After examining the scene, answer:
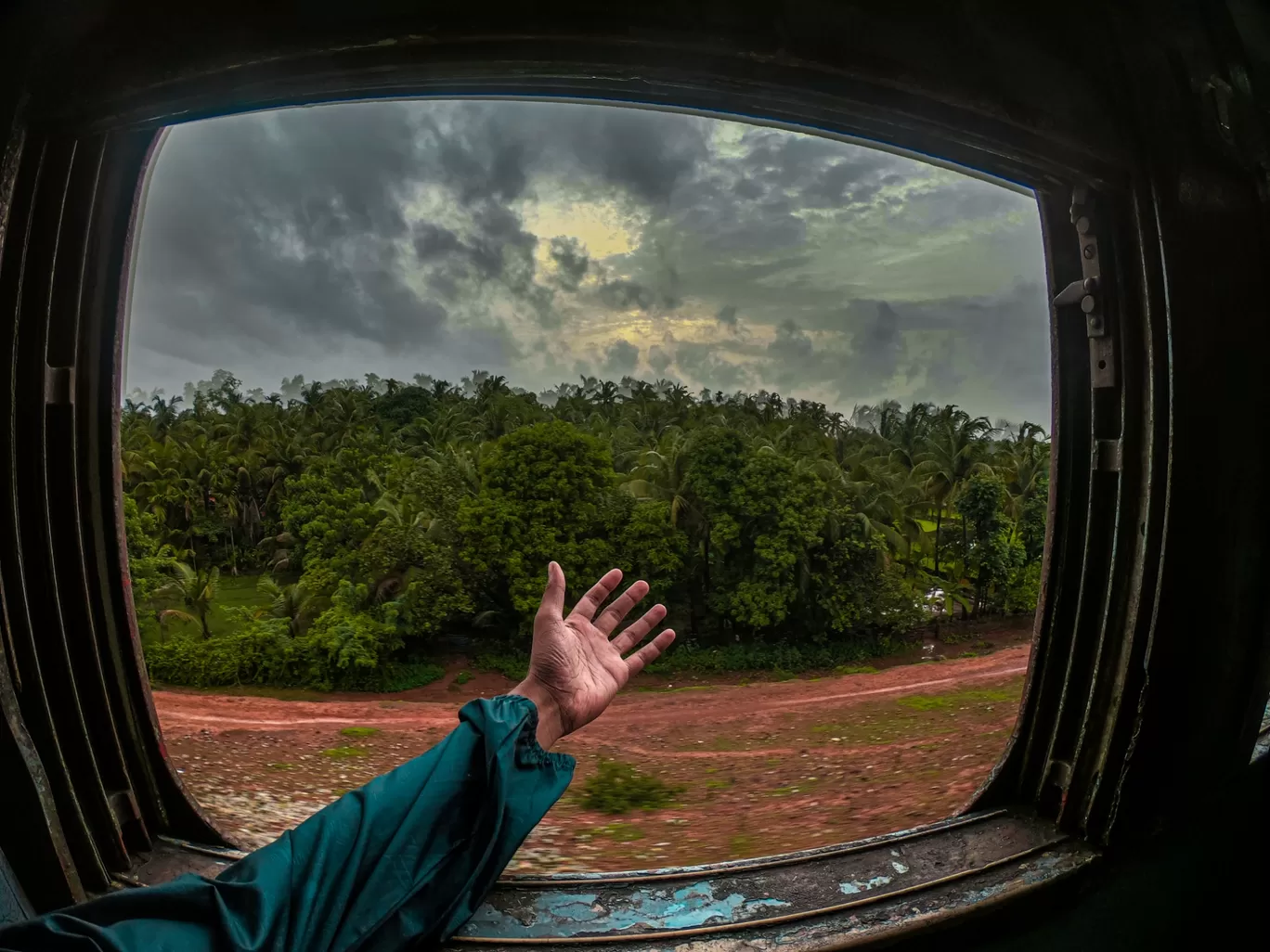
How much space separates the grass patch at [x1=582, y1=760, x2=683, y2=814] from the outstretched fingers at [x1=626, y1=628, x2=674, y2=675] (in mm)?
2299

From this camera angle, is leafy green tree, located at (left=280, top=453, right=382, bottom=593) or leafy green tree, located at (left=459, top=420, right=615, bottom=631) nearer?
leafy green tree, located at (left=280, top=453, right=382, bottom=593)

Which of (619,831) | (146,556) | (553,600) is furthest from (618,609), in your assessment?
(146,556)

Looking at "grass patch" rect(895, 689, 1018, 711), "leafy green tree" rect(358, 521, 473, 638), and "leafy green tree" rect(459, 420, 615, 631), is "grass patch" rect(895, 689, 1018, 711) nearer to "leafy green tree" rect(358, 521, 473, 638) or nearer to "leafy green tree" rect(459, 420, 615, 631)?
"leafy green tree" rect(459, 420, 615, 631)

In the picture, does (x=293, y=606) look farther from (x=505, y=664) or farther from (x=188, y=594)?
(x=505, y=664)

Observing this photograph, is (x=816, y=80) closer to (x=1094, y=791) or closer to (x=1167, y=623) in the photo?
(x=1167, y=623)

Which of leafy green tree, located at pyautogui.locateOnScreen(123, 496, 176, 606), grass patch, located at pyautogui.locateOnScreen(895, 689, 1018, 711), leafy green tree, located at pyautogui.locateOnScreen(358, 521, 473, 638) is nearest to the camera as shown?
grass patch, located at pyautogui.locateOnScreen(895, 689, 1018, 711)

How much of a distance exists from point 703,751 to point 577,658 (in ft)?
25.6

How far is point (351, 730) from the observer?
783cm

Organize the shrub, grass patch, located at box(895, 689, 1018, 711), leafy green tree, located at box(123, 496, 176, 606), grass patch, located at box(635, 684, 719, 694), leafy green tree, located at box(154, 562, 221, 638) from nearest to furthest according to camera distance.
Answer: grass patch, located at box(895, 689, 1018, 711), leafy green tree, located at box(123, 496, 176, 606), leafy green tree, located at box(154, 562, 221, 638), the shrub, grass patch, located at box(635, 684, 719, 694)

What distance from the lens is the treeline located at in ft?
35.4

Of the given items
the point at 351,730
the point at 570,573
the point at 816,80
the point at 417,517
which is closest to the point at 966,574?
the point at 570,573

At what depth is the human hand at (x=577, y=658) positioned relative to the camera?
103 cm

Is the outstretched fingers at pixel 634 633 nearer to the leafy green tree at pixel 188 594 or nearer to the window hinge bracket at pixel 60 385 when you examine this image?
the window hinge bracket at pixel 60 385

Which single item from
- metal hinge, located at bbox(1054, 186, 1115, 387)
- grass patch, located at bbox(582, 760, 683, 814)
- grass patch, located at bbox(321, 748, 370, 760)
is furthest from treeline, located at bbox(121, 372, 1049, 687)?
metal hinge, located at bbox(1054, 186, 1115, 387)
